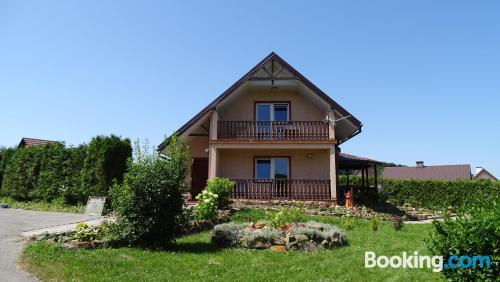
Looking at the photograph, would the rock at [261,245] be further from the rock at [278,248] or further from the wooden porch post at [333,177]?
the wooden porch post at [333,177]

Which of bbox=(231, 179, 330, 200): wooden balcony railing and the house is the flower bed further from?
the house

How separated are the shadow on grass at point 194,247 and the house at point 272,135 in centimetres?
802

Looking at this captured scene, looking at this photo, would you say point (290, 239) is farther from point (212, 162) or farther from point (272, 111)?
point (272, 111)

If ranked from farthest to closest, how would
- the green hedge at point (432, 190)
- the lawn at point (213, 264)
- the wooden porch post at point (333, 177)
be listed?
1. the green hedge at point (432, 190)
2. the wooden porch post at point (333, 177)
3. the lawn at point (213, 264)

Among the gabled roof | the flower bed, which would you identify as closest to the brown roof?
the gabled roof

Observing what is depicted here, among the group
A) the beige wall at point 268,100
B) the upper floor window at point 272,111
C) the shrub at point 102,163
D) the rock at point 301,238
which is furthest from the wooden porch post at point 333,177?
the shrub at point 102,163

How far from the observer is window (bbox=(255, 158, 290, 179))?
19.6 metres

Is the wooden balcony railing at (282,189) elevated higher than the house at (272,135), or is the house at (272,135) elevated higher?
the house at (272,135)

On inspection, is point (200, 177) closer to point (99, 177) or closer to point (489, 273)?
point (99, 177)

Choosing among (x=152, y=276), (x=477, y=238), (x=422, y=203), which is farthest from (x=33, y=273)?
(x=422, y=203)

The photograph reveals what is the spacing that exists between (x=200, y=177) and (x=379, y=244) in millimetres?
12656

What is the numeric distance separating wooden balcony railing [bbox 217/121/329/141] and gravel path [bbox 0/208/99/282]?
8.42 m

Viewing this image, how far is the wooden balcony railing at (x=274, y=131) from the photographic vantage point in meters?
18.7

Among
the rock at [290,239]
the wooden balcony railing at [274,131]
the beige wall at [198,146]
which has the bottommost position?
the rock at [290,239]
